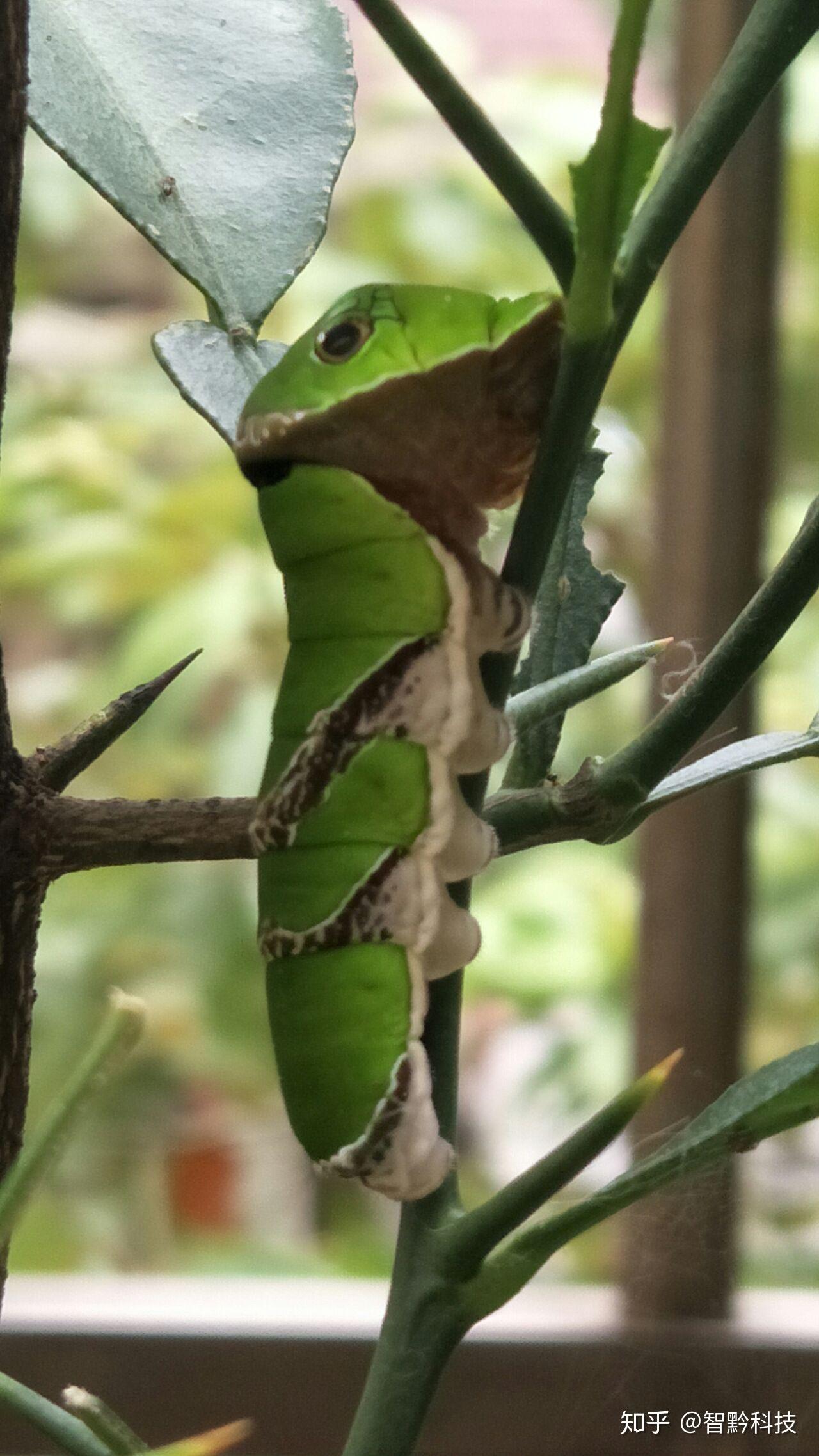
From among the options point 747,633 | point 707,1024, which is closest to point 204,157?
point 747,633

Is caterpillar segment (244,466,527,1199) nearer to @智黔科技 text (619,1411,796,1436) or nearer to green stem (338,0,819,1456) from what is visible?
green stem (338,0,819,1456)

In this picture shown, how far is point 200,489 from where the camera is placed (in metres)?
1.14

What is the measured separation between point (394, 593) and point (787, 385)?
90cm

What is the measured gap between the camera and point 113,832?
23cm

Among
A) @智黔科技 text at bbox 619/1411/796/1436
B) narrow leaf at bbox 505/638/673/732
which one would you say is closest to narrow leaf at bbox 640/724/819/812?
narrow leaf at bbox 505/638/673/732

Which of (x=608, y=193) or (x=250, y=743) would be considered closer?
(x=608, y=193)

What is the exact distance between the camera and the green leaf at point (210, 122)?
28 cm

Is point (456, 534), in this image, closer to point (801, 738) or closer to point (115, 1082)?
point (801, 738)

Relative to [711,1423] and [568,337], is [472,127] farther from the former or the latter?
[711,1423]

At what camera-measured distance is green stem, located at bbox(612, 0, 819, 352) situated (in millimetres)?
198

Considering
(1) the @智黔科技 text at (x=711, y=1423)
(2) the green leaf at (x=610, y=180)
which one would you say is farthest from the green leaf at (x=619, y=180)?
(1) the @智黔科技 text at (x=711, y=1423)

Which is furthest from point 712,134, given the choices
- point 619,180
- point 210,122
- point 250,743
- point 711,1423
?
point 250,743

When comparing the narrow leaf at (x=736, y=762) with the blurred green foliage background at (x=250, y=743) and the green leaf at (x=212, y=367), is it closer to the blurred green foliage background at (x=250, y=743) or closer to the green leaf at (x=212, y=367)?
the green leaf at (x=212, y=367)

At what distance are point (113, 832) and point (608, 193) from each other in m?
0.12
